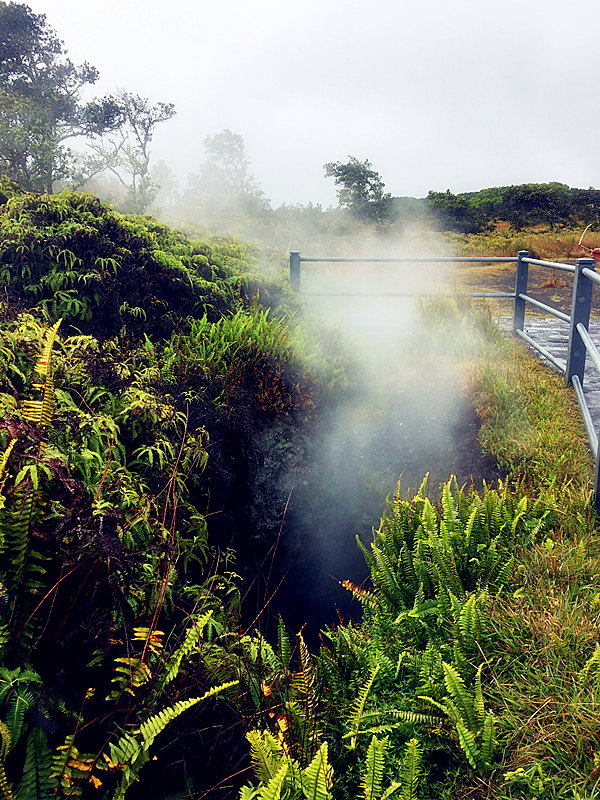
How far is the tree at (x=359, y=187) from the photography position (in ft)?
87.4

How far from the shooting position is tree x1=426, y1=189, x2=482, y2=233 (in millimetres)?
28453

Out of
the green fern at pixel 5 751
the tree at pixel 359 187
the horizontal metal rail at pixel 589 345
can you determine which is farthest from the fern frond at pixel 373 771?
the tree at pixel 359 187

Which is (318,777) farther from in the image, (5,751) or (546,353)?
(546,353)

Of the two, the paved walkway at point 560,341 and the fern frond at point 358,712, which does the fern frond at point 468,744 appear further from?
the paved walkway at point 560,341

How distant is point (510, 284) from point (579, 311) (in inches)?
408

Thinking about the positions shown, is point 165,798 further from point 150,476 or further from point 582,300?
point 582,300

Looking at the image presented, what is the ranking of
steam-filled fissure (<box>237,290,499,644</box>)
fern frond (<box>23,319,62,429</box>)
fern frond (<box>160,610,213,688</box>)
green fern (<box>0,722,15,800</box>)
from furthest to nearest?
steam-filled fissure (<box>237,290,499,644</box>) → fern frond (<box>23,319,62,429</box>) → fern frond (<box>160,610,213,688</box>) → green fern (<box>0,722,15,800</box>)

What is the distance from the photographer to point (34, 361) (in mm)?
3406

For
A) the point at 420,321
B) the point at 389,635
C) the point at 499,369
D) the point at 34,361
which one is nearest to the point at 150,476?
the point at 34,361

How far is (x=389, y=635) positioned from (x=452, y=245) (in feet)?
74.4

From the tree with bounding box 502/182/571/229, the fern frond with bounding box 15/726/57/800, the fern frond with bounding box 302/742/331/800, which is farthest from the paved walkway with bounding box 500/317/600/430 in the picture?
the tree with bounding box 502/182/571/229

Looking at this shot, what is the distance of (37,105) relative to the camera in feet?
61.5

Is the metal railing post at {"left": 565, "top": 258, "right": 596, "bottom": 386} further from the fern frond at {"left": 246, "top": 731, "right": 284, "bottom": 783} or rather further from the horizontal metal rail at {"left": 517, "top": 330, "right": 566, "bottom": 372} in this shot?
the fern frond at {"left": 246, "top": 731, "right": 284, "bottom": 783}

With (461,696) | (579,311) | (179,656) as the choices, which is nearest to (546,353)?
(579,311)
